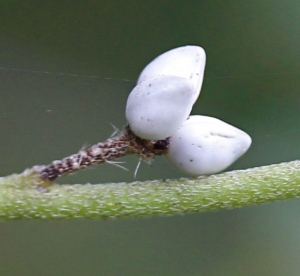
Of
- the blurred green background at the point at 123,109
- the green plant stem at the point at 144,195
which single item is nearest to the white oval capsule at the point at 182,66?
the green plant stem at the point at 144,195

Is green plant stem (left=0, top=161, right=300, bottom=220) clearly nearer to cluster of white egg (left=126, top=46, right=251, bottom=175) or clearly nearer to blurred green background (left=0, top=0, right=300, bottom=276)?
cluster of white egg (left=126, top=46, right=251, bottom=175)

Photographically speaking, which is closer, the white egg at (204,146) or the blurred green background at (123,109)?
the white egg at (204,146)

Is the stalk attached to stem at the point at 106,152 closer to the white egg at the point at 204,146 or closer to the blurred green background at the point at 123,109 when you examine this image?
the white egg at the point at 204,146

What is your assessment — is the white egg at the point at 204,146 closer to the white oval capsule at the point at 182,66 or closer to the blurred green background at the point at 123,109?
the white oval capsule at the point at 182,66

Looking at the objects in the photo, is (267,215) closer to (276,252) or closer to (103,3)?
(276,252)

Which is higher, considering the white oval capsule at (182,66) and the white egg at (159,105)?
the white oval capsule at (182,66)

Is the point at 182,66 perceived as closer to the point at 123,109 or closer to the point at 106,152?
the point at 106,152

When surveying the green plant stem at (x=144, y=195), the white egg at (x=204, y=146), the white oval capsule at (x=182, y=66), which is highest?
the white oval capsule at (x=182, y=66)
